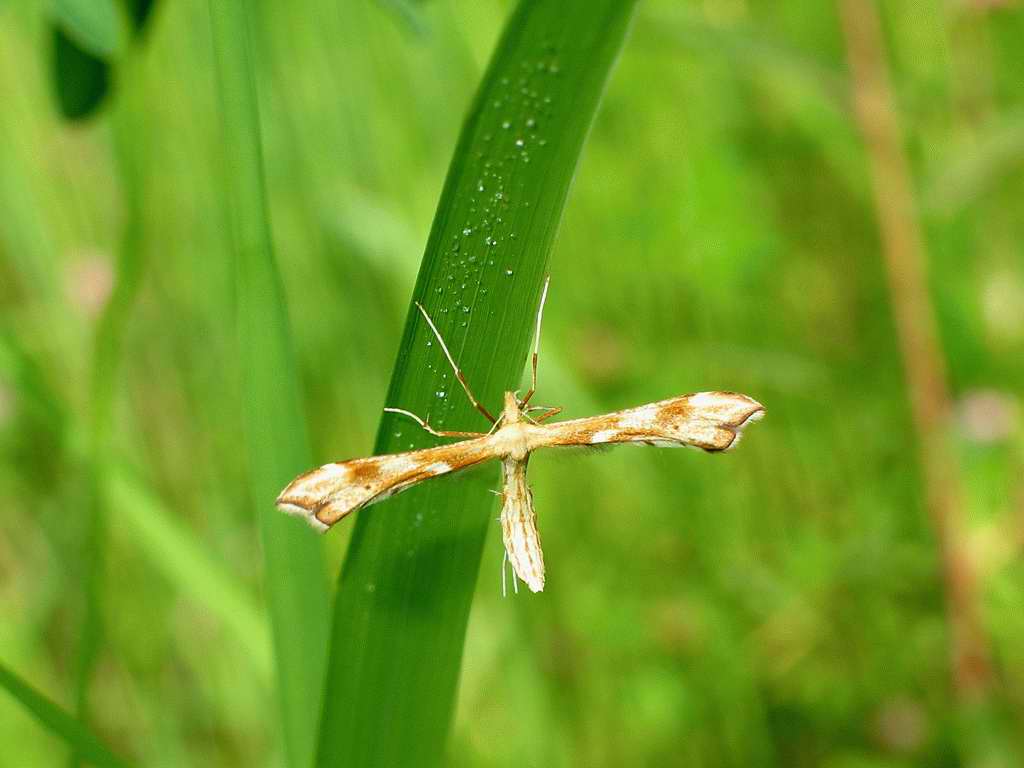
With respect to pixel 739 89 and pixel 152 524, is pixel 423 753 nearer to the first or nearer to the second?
pixel 152 524

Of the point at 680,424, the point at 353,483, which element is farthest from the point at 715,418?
the point at 353,483

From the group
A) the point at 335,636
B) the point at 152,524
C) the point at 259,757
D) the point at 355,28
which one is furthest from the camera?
the point at 355,28

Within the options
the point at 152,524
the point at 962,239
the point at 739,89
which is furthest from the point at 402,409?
the point at 739,89

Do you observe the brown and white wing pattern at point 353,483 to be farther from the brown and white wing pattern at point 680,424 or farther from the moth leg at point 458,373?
the brown and white wing pattern at point 680,424

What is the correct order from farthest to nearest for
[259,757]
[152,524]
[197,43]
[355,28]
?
[355,28] → [197,43] → [259,757] → [152,524]

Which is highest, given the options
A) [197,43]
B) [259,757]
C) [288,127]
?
[197,43]

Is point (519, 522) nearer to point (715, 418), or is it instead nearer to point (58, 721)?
point (715, 418)

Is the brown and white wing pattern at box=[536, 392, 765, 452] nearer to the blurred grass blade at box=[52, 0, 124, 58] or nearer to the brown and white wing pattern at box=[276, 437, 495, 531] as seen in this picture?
the brown and white wing pattern at box=[276, 437, 495, 531]
